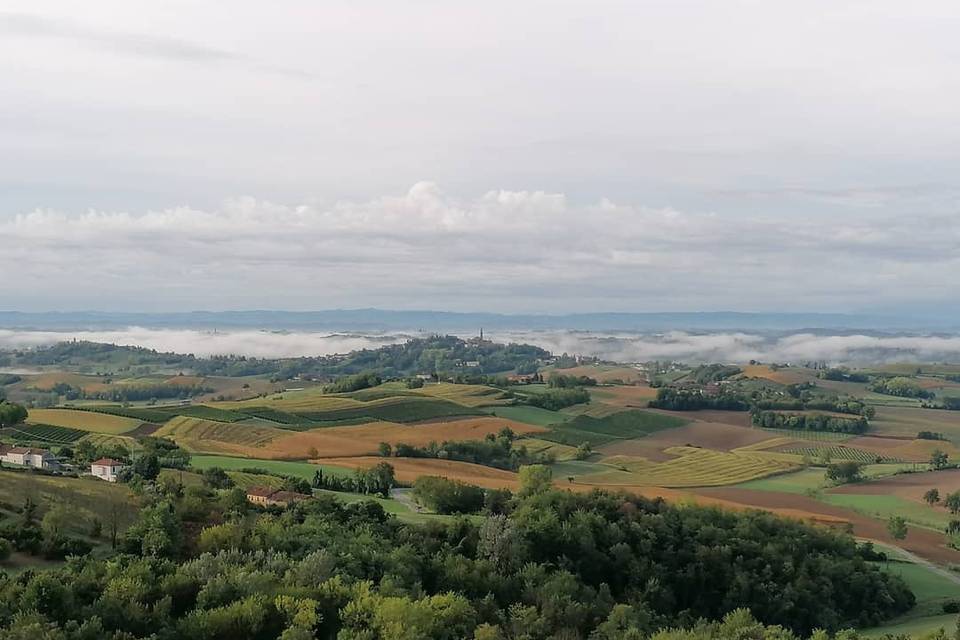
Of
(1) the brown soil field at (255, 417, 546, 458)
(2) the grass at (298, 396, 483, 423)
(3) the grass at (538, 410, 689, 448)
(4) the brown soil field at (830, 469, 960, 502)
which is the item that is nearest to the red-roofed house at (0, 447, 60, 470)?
(1) the brown soil field at (255, 417, 546, 458)

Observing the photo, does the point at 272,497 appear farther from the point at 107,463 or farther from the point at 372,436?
the point at 372,436

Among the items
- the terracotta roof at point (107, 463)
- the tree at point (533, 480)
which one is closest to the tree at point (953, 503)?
the tree at point (533, 480)

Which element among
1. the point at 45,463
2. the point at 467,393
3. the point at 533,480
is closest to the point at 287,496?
the point at 533,480

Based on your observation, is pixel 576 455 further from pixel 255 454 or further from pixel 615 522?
pixel 615 522

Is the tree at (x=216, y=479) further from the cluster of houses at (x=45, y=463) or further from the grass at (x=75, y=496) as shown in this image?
the grass at (x=75, y=496)

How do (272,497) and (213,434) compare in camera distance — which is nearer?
(272,497)

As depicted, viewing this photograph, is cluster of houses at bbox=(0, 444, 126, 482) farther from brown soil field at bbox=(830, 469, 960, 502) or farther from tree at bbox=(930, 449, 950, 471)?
tree at bbox=(930, 449, 950, 471)
